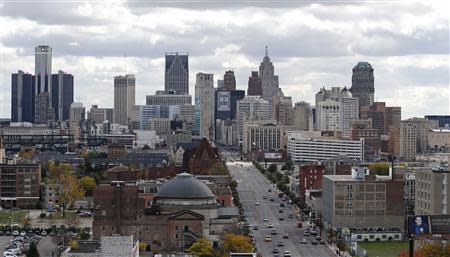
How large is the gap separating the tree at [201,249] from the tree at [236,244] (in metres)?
0.84

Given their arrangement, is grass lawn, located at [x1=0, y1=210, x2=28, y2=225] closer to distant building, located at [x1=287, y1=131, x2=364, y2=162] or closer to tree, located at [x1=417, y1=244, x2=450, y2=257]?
tree, located at [x1=417, y1=244, x2=450, y2=257]

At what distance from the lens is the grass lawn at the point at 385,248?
220ft

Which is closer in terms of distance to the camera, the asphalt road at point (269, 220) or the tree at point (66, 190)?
the asphalt road at point (269, 220)

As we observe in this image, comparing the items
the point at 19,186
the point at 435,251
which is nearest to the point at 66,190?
the point at 19,186

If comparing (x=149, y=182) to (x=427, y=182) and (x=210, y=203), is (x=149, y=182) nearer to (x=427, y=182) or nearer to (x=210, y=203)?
(x=210, y=203)

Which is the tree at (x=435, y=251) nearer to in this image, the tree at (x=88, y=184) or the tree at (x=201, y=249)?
the tree at (x=201, y=249)

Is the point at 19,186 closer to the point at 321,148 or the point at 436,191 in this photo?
the point at 436,191

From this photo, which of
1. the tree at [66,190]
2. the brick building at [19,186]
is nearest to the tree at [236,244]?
the tree at [66,190]

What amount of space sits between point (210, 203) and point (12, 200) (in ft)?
101

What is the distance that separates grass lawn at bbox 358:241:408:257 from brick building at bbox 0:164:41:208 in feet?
117

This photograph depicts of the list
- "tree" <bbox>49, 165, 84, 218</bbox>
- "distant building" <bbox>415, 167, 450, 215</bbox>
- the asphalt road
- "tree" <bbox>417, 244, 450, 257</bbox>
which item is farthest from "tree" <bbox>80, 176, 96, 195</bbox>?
"tree" <bbox>417, 244, 450, 257</bbox>

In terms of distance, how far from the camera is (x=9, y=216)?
9138 centimetres

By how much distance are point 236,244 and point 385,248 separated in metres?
9.89

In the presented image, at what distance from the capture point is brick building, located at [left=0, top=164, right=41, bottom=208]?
100938mm
